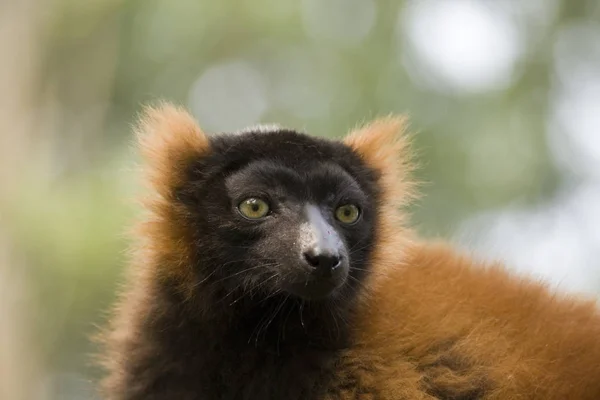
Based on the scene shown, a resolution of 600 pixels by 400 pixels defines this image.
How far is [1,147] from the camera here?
6.39 m

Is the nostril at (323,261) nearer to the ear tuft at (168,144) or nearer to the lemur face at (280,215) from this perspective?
the lemur face at (280,215)

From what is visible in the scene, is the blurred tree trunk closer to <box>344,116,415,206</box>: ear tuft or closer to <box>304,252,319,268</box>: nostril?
<box>344,116,415,206</box>: ear tuft

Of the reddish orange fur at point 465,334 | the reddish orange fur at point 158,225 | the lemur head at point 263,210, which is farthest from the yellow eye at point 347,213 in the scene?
the reddish orange fur at point 158,225

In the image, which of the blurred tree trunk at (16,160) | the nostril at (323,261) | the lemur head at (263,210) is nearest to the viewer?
the nostril at (323,261)

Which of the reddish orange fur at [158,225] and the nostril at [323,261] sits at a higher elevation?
the reddish orange fur at [158,225]

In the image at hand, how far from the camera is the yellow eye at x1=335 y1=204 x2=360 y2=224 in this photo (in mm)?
3049

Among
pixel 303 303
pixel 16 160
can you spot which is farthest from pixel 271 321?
pixel 16 160

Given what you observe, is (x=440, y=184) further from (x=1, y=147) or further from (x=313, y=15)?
(x=1, y=147)

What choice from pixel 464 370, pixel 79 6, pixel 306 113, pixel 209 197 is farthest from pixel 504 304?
pixel 79 6

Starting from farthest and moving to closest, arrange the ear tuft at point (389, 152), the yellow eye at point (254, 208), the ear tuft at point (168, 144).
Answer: the ear tuft at point (389, 152) → the ear tuft at point (168, 144) → the yellow eye at point (254, 208)

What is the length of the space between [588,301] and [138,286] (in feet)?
6.16

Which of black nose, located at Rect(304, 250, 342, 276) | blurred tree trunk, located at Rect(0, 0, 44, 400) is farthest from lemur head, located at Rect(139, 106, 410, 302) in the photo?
blurred tree trunk, located at Rect(0, 0, 44, 400)

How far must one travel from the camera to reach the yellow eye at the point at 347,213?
120 inches

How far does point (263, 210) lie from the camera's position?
2.95m
